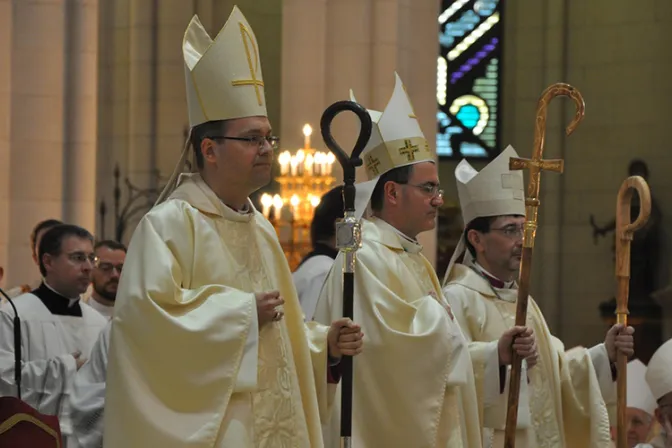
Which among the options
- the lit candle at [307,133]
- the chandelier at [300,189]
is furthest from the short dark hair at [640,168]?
the lit candle at [307,133]

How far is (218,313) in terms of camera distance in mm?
5199

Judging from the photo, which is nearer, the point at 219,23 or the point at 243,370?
the point at 243,370

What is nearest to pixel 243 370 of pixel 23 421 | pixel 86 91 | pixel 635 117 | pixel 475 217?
pixel 23 421

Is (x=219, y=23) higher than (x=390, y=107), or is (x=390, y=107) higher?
(x=219, y=23)

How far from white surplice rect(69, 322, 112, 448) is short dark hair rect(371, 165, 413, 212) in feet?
4.71

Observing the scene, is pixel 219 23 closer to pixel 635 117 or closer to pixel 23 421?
pixel 635 117

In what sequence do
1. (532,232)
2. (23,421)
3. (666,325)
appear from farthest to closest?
(666,325) → (532,232) → (23,421)

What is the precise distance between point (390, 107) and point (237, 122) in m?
1.71

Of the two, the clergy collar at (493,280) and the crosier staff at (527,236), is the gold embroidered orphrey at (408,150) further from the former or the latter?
the clergy collar at (493,280)

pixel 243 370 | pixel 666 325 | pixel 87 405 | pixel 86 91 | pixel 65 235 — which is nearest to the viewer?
pixel 243 370

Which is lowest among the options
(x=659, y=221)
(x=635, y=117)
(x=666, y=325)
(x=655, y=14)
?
(x=666, y=325)

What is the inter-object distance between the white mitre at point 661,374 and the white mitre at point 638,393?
5.97ft

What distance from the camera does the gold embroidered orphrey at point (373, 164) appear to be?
6.94 meters

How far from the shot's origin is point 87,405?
24.1 feet
